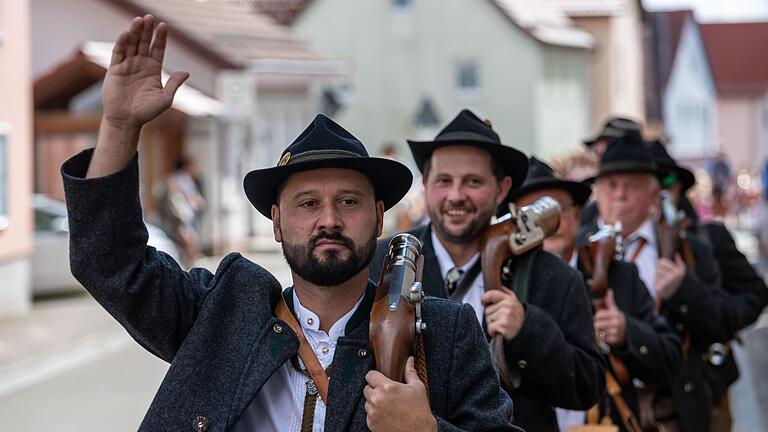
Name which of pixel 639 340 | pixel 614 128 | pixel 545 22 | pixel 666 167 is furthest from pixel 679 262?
pixel 545 22

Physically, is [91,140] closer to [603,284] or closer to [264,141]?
[264,141]

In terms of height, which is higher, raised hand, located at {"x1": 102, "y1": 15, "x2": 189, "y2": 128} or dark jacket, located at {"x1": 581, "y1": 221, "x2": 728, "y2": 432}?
raised hand, located at {"x1": 102, "y1": 15, "x2": 189, "y2": 128}

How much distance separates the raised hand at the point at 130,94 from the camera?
3533 millimetres

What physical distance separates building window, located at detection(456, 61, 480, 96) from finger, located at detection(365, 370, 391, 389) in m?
42.1

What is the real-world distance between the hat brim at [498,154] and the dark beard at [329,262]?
1.64 meters

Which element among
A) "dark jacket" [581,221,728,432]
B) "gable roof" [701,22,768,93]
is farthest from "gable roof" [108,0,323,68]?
"gable roof" [701,22,768,93]

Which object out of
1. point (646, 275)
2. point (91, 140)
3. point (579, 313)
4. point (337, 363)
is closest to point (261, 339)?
point (337, 363)

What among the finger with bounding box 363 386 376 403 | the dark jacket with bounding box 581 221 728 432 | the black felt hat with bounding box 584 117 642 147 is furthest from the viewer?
the black felt hat with bounding box 584 117 642 147

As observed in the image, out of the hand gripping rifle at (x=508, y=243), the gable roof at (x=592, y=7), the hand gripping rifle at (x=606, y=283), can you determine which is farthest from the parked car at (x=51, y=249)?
the gable roof at (x=592, y=7)

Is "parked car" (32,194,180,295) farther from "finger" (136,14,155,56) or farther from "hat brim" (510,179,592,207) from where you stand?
"finger" (136,14,155,56)

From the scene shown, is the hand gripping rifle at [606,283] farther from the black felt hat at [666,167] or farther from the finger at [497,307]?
the black felt hat at [666,167]

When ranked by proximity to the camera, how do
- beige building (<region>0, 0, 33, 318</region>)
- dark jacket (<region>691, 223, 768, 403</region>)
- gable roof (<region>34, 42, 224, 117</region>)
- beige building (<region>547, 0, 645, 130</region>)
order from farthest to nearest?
beige building (<region>547, 0, 645, 130</region>), gable roof (<region>34, 42, 224, 117</region>), beige building (<region>0, 0, 33, 318</region>), dark jacket (<region>691, 223, 768, 403</region>)

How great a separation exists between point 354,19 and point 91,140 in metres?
19.9

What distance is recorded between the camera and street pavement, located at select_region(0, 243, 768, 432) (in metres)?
11.2
